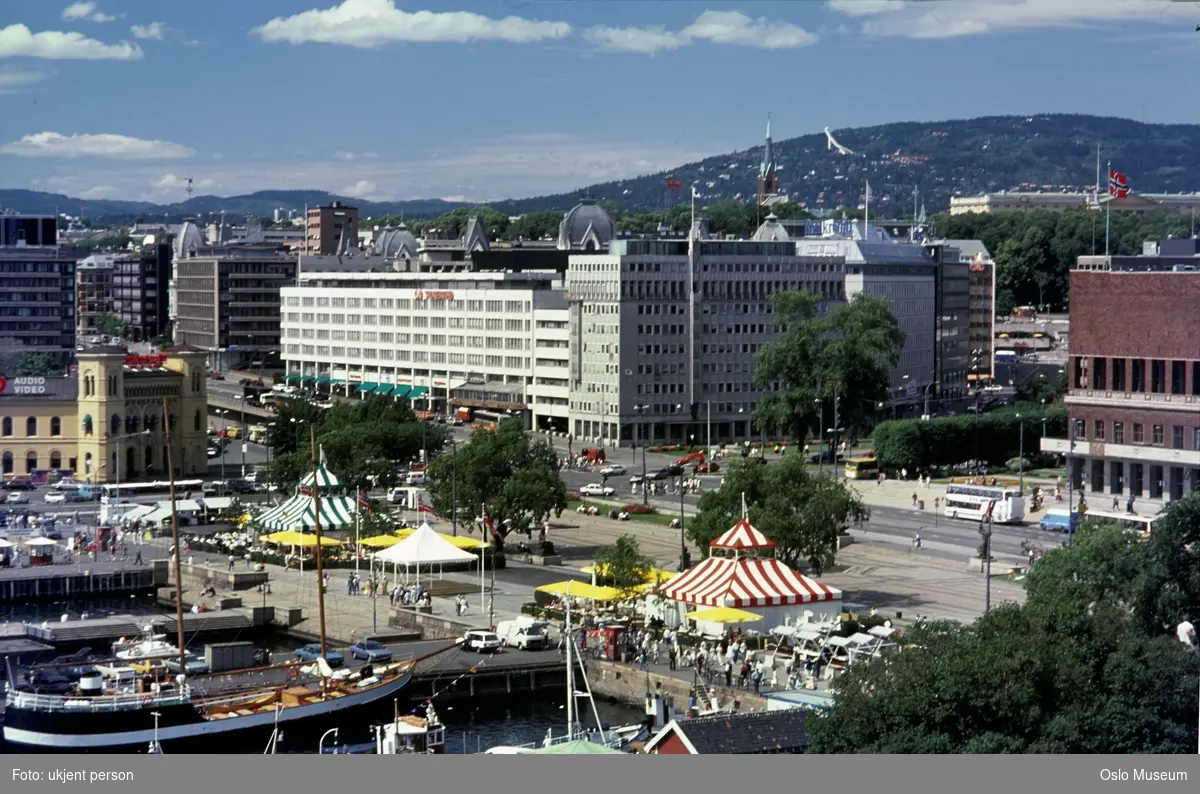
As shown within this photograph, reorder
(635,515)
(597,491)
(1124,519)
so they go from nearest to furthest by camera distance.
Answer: (1124,519) < (635,515) < (597,491)

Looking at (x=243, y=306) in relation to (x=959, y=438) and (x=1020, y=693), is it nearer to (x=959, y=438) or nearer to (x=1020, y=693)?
(x=959, y=438)

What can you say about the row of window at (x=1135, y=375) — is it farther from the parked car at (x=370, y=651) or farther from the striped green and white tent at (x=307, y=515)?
the parked car at (x=370, y=651)

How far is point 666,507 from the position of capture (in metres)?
41.6

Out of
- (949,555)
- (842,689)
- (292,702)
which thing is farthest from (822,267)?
(842,689)

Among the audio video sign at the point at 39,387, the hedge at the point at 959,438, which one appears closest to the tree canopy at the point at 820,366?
the hedge at the point at 959,438

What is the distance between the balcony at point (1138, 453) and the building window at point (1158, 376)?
864 mm

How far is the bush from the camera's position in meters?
40.7

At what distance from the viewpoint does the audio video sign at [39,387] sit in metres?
42.9

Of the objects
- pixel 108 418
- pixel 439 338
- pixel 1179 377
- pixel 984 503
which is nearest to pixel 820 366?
pixel 984 503

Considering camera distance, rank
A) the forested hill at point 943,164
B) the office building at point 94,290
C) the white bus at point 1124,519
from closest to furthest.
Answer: the white bus at point 1124,519 < the forested hill at point 943,164 < the office building at point 94,290

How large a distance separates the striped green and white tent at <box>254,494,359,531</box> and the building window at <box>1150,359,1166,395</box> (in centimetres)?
1302

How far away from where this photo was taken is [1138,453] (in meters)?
32.6

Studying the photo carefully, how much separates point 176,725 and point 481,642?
4904 millimetres

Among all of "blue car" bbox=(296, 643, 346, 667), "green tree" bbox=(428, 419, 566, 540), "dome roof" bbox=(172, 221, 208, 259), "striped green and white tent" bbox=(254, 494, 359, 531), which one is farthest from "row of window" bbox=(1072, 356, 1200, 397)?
"dome roof" bbox=(172, 221, 208, 259)
